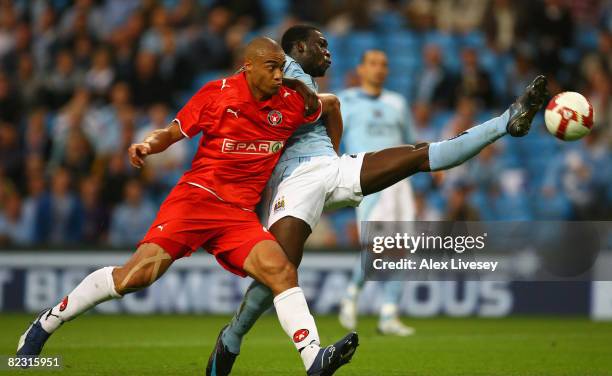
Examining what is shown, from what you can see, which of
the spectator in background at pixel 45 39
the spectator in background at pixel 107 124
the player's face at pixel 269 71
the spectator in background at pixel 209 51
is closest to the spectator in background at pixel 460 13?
the spectator in background at pixel 209 51

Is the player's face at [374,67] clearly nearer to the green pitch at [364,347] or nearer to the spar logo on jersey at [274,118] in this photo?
the green pitch at [364,347]

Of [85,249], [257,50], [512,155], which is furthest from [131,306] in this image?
[257,50]

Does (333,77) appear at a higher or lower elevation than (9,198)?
higher

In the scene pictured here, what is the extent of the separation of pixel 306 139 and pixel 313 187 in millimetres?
466

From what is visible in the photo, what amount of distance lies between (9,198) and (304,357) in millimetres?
8822

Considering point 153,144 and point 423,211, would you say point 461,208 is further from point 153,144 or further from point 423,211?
point 153,144

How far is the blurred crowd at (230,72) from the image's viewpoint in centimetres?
1413

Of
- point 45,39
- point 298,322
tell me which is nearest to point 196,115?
point 298,322

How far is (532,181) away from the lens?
15.9 metres

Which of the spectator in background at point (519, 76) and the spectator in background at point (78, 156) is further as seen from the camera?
the spectator in background at point (519, 76)

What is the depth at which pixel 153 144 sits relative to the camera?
6512 millimetres

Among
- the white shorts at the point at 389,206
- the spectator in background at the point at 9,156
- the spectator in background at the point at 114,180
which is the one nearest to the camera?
the white shorts at the point at 389,206

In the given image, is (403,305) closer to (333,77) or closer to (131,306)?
(131,306)

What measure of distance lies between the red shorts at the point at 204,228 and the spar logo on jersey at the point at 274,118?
1.93 ft
